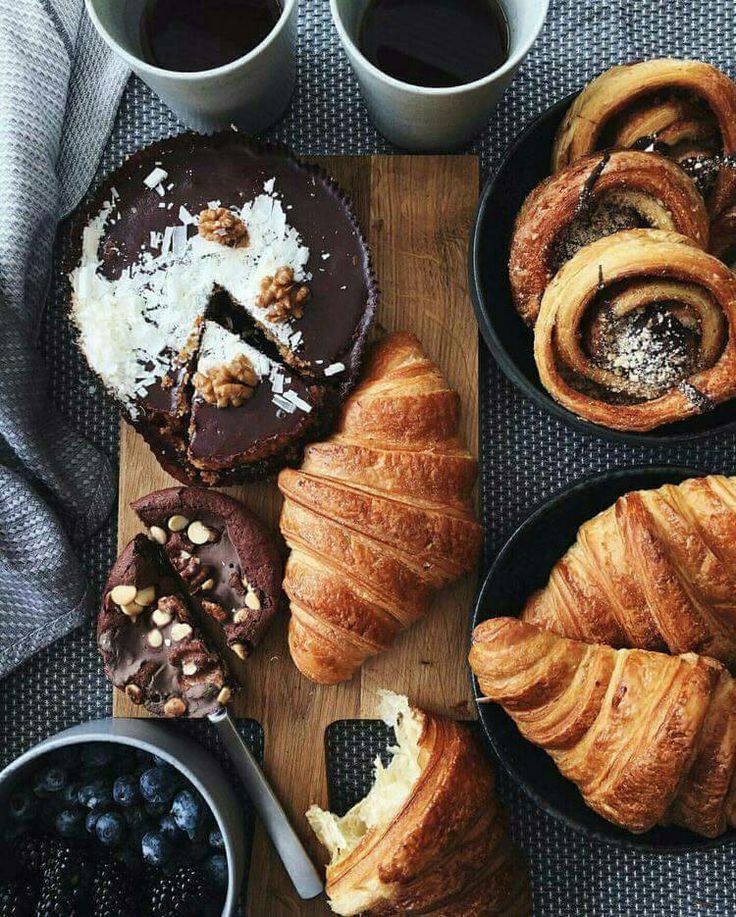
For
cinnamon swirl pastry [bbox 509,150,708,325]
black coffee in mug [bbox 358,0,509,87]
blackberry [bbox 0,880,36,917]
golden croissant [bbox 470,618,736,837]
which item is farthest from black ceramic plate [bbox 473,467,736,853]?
blackberry [bbox 0,880,36,917]

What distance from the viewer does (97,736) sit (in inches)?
69.9

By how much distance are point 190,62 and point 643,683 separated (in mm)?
1393

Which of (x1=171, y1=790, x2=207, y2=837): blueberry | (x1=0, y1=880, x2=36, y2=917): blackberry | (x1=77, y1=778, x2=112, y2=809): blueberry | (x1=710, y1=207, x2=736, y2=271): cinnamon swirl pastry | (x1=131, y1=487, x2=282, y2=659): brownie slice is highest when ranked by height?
(x1=710, y1=207, x2=736, y2=271): cinnamon swirl pastry

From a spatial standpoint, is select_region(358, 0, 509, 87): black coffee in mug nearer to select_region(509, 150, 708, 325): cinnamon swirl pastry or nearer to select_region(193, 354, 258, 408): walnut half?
select_region(509, 150, 708, 325): cinnamon swirl pastry

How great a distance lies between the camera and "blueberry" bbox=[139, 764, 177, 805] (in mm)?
1848

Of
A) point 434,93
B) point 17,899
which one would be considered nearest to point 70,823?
point 17,899

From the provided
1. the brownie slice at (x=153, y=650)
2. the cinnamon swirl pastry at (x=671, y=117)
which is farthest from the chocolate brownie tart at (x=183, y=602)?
the cinnamon swirl pastry at (x=671, y=117)

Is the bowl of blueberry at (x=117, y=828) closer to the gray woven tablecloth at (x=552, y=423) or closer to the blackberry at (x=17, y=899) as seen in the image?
the blackberry at (x=17, y=899)

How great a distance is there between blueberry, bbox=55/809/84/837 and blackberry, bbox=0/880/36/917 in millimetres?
111

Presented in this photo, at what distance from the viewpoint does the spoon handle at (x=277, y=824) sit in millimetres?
1908

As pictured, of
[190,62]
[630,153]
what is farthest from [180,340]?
[630,153]

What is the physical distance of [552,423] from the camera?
2004 mm

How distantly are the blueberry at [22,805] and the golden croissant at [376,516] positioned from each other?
61 cm

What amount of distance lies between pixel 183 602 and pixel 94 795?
1.36 ft
